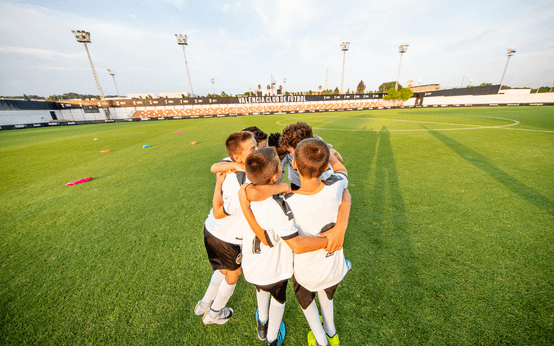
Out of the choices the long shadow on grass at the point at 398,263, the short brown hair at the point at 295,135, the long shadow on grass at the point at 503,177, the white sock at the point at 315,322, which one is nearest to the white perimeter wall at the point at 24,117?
the short brown hair at the point at 295,135

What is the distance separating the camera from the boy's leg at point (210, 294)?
7.11 ft

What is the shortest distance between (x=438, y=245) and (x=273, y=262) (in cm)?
294

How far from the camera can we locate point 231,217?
202cm

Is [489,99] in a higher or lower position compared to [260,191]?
lower

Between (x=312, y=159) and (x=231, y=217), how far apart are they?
1.09 m

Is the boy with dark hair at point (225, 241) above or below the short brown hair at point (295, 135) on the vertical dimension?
below

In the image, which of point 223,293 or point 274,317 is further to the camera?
point 223,293

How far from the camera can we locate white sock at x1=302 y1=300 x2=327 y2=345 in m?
1.77

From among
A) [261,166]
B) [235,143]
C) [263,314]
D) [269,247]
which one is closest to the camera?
[261,166]

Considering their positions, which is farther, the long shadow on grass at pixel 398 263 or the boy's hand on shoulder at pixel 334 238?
the long shadow on grass at pixel 398 263

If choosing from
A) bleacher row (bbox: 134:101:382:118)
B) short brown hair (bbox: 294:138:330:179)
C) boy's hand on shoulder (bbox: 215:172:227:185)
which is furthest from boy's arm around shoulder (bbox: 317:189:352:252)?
bleacher row (bbox: 134:101:382:118)

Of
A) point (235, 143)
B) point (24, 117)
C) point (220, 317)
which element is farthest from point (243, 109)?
point (220, 317)

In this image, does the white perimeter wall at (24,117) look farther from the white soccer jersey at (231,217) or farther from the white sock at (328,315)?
the white sock at (328,315)

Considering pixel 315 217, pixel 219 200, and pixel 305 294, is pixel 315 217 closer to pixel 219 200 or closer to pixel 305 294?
pixel 305 294
